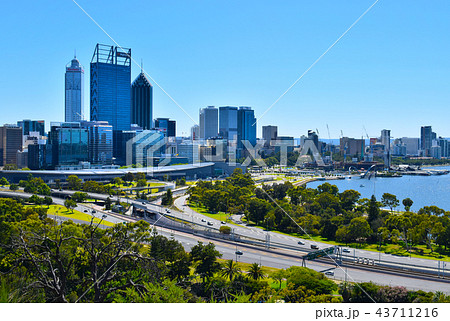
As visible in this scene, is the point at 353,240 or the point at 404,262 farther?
the point at 353,240

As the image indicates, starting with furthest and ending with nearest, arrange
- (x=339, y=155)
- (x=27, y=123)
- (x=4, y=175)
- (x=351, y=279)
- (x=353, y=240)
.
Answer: (x=339, y=155) → (x=27, y=123) → (x=4, y=175) → (x=353, y=240) → (x=351, y=279)

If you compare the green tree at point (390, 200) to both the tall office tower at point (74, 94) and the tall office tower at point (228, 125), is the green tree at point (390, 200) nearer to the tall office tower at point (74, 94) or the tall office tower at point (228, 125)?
the tall office tower at point (228, 125)

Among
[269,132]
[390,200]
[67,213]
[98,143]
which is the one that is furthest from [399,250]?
[269,132]

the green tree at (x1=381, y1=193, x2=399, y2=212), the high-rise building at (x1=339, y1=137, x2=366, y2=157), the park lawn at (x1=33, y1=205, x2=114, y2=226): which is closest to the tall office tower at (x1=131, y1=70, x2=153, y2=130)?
the high-rise building at (x1=339, y1=137, x2=366, y2=157)

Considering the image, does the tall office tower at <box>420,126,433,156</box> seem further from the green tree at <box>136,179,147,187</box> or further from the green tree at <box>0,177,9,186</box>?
the green tree at <box>0,177,9,186</box>

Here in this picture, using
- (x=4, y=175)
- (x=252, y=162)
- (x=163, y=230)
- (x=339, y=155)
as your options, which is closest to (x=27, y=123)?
(x=4, y=175)

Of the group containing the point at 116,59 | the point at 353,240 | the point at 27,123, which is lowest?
the point at 353,240

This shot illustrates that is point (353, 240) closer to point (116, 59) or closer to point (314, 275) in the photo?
point (314, 275)
